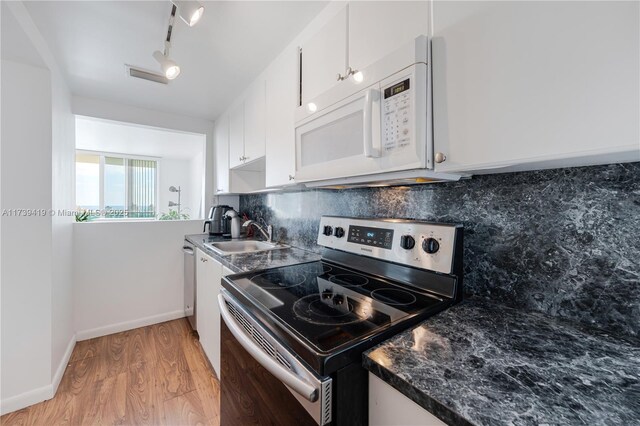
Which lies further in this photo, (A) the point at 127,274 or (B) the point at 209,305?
(A) the point at 127,274

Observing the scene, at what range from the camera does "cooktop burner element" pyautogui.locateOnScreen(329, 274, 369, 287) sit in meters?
1.15

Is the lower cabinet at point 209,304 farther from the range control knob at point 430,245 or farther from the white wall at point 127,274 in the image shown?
the range control knob at point 430,245

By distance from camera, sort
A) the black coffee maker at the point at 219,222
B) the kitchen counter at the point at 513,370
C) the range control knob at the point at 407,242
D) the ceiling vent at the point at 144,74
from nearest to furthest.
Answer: the kitchen counter at the point at 513,370 < the range control knob at the point at 407,242 < the ceiling vent at the point at 144,74 < the black coffee maker at the point at 219,222

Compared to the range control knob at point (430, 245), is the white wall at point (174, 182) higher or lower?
higher

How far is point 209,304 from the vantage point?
6.12 feet

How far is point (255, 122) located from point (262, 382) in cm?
165

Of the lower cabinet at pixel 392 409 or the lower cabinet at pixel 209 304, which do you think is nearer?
the lower cabinet at pixel 392 409

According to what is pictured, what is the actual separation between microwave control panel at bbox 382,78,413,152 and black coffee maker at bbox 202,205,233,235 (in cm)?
226

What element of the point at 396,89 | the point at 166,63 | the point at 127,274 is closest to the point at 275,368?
the point at 396,89

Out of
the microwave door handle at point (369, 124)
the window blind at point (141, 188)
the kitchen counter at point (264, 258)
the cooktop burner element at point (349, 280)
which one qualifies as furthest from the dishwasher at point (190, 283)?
the window blind at point (141, 188)

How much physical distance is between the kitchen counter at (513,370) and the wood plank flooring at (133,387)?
58.6 inches

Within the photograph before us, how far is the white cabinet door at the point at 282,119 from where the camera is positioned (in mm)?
1463

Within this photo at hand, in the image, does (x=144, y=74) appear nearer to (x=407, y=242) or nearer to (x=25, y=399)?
(x=407, y=242)

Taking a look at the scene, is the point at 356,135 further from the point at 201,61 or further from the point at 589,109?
the point at 201,61
